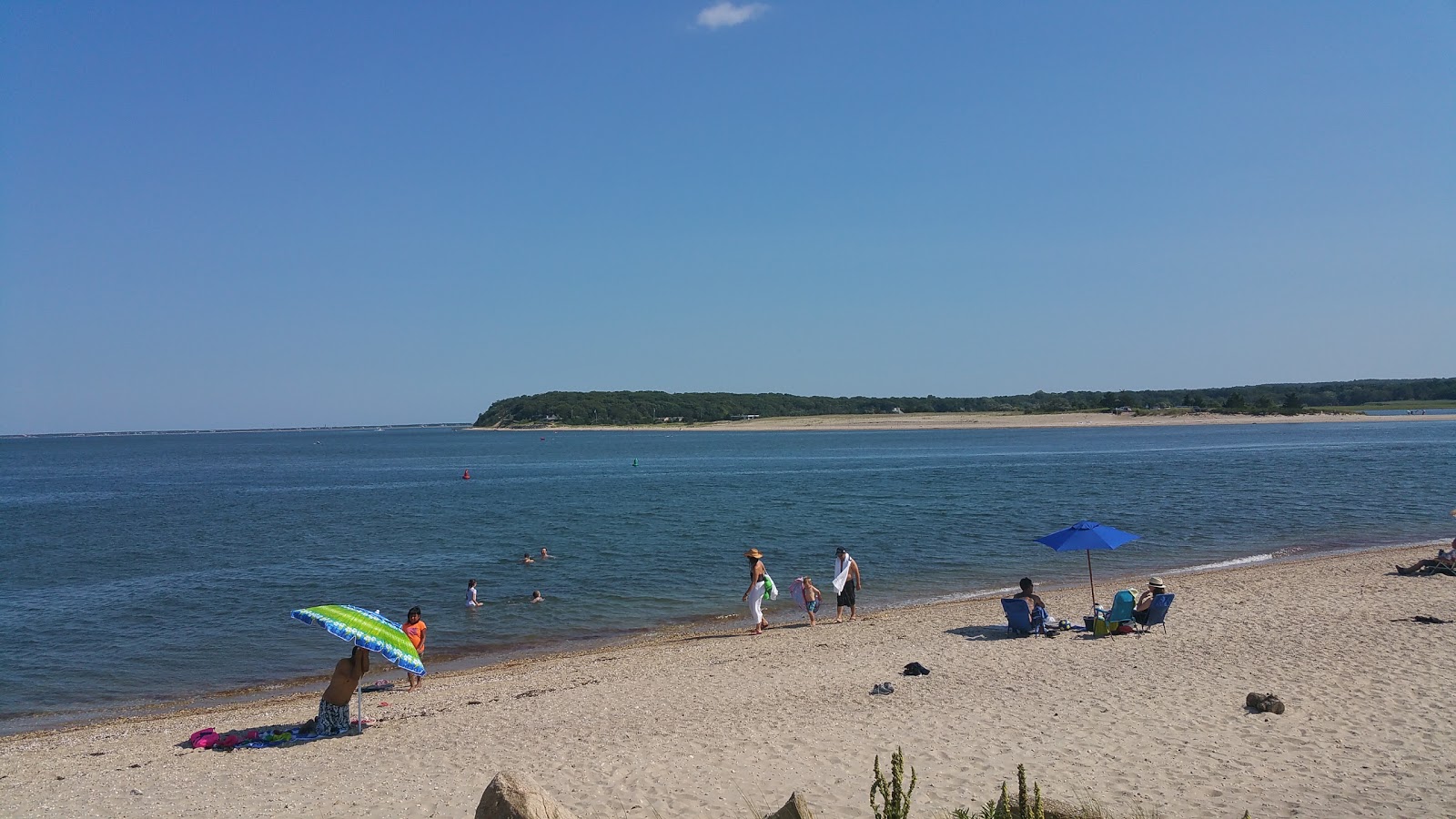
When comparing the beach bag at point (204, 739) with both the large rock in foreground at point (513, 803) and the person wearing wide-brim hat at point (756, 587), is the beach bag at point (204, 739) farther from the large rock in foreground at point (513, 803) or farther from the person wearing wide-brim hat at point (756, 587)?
the person wearing wide-brim hat at point (756, 587)

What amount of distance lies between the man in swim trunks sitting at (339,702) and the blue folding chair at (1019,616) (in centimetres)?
980

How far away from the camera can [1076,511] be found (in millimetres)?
35469

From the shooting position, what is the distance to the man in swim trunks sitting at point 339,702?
11062mm

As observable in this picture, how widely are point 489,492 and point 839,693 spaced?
45.6 m

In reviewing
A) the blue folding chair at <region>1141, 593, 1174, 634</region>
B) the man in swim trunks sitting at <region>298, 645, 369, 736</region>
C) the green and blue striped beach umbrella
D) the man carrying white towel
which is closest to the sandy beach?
the blue folding chair at <region>1141, 593, 1174, 634</region>

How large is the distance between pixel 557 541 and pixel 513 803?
2645cm

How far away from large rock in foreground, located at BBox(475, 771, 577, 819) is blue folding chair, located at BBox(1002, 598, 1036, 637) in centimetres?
1008

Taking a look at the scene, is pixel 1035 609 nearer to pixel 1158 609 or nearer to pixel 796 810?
pixel 1158 609

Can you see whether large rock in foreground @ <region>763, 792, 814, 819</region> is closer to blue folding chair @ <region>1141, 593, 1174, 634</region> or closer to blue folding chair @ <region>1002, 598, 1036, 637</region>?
blue folding chair @ <region>1002, 598, 1036, 637</region>

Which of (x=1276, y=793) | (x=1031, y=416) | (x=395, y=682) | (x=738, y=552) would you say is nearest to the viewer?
(x=1276, y=793)

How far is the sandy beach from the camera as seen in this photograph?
8.00 meters

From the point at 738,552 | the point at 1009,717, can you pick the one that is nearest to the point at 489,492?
the point at 738,552

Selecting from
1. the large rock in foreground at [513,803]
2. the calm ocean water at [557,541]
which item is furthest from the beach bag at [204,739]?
the large rock in foreground at [513,803]

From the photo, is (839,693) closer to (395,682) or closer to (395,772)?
(395,772)
